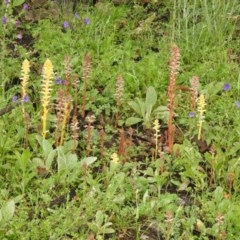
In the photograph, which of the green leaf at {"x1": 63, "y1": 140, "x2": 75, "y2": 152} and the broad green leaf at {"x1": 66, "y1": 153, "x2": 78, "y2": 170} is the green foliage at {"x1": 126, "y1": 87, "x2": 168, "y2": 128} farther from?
the broad green leaf at {"x1": 66, "y1": 153, "x2": 78, "y2": 170}

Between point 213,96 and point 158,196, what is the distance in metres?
1.11

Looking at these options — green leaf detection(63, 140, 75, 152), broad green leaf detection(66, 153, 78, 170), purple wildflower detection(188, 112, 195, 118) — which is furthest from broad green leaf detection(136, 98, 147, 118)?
broad green leaf detection(66, 153, 78, 170)

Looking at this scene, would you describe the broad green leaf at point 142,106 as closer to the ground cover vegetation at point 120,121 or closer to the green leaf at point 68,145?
the ground cover vegetation at point 120,121

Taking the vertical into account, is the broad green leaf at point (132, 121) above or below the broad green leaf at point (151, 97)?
below

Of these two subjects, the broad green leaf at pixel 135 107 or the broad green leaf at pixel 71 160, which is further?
the broad green leaf at pixel 135 107

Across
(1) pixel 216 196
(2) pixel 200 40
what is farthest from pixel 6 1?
(1) pixel 216 196

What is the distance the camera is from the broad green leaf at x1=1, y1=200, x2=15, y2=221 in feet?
10.2

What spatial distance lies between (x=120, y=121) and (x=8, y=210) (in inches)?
46.7

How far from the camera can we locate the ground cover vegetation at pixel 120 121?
3.27 metres

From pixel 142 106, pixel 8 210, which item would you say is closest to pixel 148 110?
Answer: pixel 142 106

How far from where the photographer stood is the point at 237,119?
13.2 ft

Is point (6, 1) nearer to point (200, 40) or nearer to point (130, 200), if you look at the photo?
point (200, 40)

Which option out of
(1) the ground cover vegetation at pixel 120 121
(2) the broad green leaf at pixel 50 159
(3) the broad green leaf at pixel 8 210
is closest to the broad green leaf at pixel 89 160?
(1) the ground cover vegetation at pixel 120 121

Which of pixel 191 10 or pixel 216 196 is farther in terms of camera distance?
pixel 191 10
